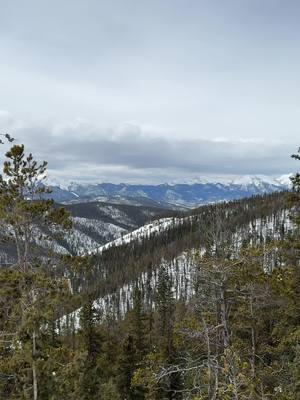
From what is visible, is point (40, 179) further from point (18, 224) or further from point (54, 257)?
point (54, 257)

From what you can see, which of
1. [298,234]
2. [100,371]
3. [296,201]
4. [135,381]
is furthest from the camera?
[100,371]

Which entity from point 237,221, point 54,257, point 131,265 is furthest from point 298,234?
point 237,221

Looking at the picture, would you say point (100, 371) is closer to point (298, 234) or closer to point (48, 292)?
point (298, 234)

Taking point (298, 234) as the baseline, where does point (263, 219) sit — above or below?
below

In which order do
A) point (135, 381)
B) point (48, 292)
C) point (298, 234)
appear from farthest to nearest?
point (298, 234), point (135, 381), point (48, 292)

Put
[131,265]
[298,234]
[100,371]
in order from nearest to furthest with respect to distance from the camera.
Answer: [298,234]
[100,371]
[131,265]

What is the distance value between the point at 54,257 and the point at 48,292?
Answer: 3.97 ft

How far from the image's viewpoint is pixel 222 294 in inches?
568

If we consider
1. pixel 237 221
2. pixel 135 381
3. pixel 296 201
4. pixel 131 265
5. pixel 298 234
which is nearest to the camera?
pixel 135 381

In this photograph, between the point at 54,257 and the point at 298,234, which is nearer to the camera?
the point at 54,257

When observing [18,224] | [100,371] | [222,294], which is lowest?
[100,371]

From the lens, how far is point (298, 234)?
792 inches

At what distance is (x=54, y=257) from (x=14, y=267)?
1.36 metres

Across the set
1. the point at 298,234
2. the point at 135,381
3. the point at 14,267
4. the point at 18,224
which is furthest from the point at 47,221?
the point at 298,234
